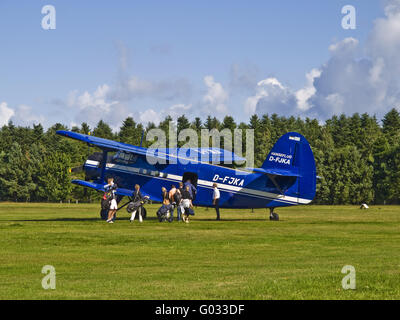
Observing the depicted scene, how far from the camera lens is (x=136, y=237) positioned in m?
23.3

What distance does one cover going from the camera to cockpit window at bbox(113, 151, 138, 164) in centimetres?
3328

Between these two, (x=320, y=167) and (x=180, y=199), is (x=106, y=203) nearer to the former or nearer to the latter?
(x=180, y=199)

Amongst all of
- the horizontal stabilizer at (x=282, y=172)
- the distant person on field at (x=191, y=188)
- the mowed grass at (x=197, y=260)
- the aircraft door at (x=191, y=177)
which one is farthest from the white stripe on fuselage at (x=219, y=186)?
the mowed grass at (x=197, y=260)

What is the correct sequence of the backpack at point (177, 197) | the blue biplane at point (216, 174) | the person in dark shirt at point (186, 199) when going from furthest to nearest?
1. the blue biplane at point (216, 174)
2. the backpack at point (177, 197)
3. the person in dark shirt at point (186, 199)

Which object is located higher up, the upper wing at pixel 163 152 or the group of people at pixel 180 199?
the upper wing at pixel 163 152

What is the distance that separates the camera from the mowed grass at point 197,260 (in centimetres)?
1209

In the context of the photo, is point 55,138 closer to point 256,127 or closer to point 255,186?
point 256,127

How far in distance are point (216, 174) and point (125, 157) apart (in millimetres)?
4649

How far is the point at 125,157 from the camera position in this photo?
33375 millimetres

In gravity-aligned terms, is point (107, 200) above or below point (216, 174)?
below

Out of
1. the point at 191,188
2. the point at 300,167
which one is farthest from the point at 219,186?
the point at 300,167

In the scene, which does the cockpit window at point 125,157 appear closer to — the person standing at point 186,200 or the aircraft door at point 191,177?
the aircraft door at point 191,177

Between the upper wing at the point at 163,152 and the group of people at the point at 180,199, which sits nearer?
the group of people at the point at 180,199

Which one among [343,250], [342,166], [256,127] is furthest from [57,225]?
[256,127]
